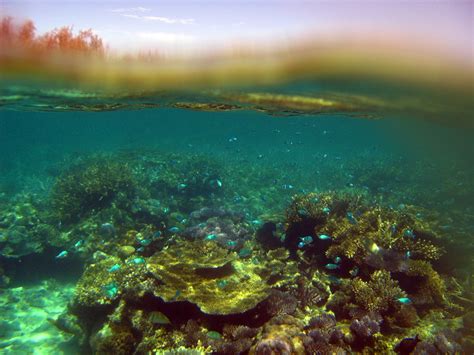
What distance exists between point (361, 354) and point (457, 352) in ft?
5.79

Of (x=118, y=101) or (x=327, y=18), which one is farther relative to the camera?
(x=118, y=101)

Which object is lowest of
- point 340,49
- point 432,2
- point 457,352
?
point 457,352

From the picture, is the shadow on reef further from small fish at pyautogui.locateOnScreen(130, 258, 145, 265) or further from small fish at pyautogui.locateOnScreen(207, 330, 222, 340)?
small fish at pyautogui.locateOnScreen(207, 330, 222, 340)

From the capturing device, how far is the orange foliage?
8011mm

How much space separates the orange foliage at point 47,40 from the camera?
8.01 meters

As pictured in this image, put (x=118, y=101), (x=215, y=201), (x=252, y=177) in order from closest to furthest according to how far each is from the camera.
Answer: (x=118, y=101), (x=215, y=201), (x=252, y=177)

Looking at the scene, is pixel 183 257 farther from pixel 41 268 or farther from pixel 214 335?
pixel 41 268

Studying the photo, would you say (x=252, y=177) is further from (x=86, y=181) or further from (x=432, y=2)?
(x=432, y=2)

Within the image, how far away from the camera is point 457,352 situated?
6.09m

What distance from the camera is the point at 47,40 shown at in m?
8.48

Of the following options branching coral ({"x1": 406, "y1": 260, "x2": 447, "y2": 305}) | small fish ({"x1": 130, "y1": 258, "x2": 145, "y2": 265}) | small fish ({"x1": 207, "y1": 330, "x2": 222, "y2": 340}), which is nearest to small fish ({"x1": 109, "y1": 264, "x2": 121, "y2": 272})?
small fish ({"x1": 130, "y1": 258, "x2": 145, "y2": 265})

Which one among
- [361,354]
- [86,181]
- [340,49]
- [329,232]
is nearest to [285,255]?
[329,232]

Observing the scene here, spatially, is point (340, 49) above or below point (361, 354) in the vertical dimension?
above

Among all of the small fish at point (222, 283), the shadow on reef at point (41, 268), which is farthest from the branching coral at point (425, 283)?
the shadow on reef at point (41, 268)
